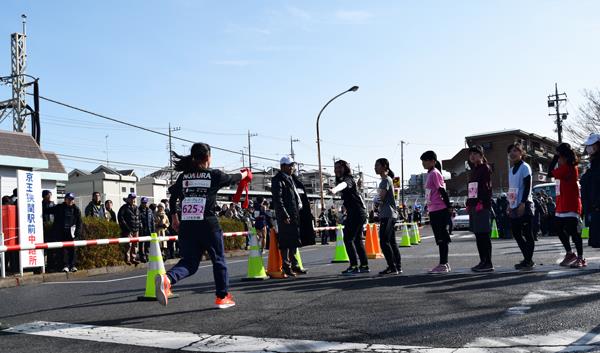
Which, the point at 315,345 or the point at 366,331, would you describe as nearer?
the point at 315,345

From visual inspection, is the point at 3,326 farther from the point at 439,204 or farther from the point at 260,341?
the point at 439,204

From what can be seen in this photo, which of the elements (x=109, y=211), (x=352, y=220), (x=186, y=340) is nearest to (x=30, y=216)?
(x=109, y=211)

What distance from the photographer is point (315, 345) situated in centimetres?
412

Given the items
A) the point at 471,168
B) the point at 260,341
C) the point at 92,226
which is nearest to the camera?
the point at 260,341

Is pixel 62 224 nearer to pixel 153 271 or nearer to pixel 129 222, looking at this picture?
pixel 129 222

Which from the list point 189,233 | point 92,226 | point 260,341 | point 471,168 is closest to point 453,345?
point 260,341

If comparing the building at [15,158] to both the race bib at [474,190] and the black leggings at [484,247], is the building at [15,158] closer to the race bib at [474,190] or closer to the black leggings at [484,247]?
the race bib at [474,190]

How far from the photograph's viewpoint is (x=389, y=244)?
340 inches

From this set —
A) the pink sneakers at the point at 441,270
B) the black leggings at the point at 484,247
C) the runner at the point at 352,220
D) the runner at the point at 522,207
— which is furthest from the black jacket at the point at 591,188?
the runner at the point at 352,220

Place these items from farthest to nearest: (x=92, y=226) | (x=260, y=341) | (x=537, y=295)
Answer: (x=92, y=226), (x=537, y=295), (x=260, y=341)

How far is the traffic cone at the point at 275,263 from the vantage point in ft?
29.2

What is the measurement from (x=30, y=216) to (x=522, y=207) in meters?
9.84

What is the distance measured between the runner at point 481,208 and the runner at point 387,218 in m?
1.16

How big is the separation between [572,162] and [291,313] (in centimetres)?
495
